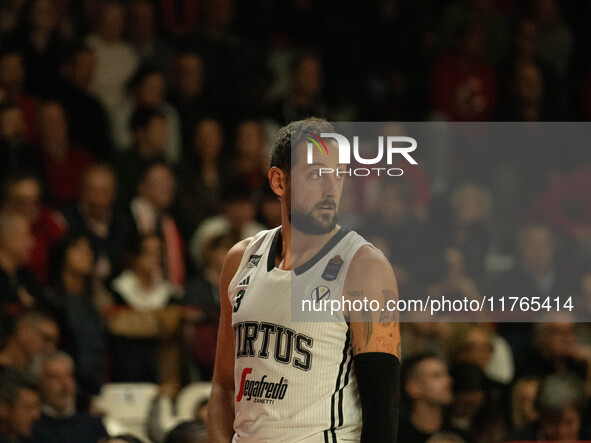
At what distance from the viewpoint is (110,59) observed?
Result: 682 cm

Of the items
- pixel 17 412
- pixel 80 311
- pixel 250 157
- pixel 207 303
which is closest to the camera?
pixel 17 412

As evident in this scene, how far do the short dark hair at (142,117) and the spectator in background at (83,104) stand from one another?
22cm

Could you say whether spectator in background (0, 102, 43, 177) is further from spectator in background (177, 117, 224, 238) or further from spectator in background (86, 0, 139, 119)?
spectator in background (177, 117, 224, 238)

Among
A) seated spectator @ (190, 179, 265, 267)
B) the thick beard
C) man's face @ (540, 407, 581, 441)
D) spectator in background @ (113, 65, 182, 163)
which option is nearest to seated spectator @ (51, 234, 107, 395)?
seated spectator @ (190, 179, 265, 267)

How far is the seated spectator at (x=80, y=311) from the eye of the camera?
5.05 m

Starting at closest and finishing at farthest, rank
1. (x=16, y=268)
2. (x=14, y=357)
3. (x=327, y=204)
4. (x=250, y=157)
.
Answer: (x=327, y=204)
(x=14, y=357)
(x=16, y=268)
(x=250, y=157)

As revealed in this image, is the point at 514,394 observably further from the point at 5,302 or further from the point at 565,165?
the point at 5,302

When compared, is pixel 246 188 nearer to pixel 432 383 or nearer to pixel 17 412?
pixel 432 383

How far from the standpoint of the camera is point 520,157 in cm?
639

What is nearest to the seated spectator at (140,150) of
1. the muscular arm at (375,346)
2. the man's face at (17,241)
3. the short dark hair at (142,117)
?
the short dark hair at (142,117)

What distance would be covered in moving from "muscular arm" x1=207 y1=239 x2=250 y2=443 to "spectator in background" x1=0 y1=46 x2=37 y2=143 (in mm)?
3876

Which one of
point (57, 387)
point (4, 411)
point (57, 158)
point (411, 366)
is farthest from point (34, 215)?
point (411, 366)

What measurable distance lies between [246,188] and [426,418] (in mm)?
2298

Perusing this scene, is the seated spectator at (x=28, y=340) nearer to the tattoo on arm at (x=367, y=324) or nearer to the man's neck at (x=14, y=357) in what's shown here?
the man's neck at (x=14, y=357)
